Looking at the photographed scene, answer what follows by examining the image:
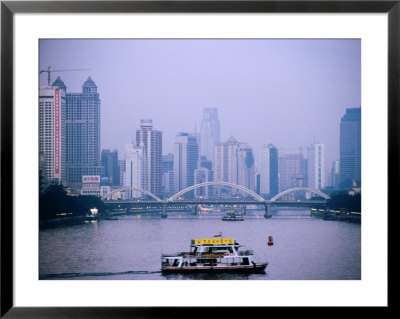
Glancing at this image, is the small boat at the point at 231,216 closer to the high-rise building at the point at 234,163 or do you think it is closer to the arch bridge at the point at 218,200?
the arch bridge at the point at 218,200

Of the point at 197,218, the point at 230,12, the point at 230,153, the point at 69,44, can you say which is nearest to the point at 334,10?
the point at 230,12

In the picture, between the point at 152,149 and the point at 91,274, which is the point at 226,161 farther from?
the point at 91,274

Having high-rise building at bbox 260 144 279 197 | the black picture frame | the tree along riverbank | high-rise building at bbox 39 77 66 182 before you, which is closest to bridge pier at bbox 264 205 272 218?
the tree along riverbank

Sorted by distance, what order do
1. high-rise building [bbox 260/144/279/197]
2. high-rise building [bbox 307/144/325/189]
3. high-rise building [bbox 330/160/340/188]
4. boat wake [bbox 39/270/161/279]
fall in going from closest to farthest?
boat wake [bbox 39/270/161/279] → high-rise building [bbox 330/160/340/188] → high-rise building [bbox 307/144/325/189] → high-rise building [bbox 260/144/279/197]

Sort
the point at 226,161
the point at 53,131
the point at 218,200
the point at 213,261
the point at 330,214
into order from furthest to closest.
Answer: the point at 218,200
the point at 330,214
the point at 226,161
the point at 213,261
the point at 53,131

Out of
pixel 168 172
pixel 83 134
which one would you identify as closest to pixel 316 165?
pixel 168 172

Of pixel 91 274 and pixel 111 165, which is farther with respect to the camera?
pixel 111 165

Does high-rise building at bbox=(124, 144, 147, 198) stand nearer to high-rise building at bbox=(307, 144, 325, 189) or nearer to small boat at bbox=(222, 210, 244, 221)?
high-rise building at bbox=(307, 144, 325, 189)
